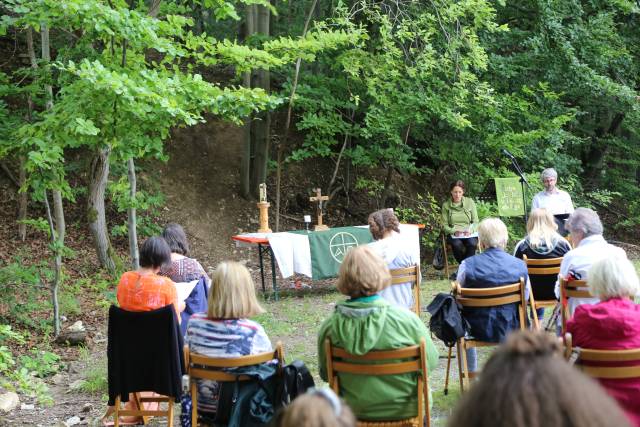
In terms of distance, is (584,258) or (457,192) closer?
(584,258)

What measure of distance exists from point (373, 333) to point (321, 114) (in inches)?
345

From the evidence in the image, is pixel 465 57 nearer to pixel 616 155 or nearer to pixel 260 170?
pixel 260 170

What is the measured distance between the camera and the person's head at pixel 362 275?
339cm

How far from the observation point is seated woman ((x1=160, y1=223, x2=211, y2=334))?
512 cm

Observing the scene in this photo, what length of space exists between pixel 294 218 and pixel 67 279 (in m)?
4.99

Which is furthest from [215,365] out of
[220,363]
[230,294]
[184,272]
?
[184,272]

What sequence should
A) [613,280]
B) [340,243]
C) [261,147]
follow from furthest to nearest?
[261,147] → [340,243] → [613,280]

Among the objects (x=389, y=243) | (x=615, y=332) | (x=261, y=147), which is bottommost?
(x=615, y=332)

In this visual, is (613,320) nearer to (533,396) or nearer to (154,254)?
(533,396)

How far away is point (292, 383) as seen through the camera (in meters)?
3.47

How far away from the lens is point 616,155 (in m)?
16.3

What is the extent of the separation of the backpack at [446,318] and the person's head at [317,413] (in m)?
2.94

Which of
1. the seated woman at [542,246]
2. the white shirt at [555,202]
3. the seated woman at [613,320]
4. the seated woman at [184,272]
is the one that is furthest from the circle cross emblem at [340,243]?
the seated woman at [613,320]

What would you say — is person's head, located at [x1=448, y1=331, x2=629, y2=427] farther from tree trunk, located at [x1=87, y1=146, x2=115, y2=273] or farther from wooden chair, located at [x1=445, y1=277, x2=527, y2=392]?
tree trunk, located at [x1=87, y1=146, x2=115, y2=273]
